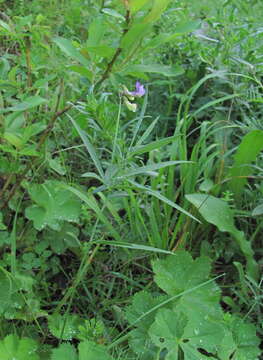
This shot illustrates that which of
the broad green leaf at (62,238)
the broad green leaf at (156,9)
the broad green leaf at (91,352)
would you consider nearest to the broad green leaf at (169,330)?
the broad green leaf at (91,352)

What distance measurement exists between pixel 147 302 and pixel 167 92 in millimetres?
1123

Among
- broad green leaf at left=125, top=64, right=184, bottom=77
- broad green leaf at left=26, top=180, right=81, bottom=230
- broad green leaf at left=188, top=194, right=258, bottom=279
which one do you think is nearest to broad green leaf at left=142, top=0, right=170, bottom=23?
broad green leaf at left=125, top=64, right=184, bottom=77

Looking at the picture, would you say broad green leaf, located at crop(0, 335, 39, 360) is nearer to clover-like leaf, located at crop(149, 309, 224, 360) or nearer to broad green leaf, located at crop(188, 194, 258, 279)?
clover-like leaf, located at crop(149, 309, 224, 360)

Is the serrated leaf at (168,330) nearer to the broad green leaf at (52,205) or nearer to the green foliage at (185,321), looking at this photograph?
the green foliage at (185,321)

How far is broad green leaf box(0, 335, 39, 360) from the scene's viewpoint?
3.52 feet

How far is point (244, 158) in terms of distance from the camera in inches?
63.3

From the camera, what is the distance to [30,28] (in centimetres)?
123

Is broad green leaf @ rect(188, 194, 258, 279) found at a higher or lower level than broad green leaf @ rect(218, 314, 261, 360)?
higher

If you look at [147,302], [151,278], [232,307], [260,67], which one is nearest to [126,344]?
[147,302]

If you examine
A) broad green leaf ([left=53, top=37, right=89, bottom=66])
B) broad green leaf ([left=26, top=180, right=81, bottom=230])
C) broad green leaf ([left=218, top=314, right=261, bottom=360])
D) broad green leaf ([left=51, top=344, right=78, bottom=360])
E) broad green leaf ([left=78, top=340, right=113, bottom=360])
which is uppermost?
broad green leaf ([left=53, top=37, right=89, bottom=66])

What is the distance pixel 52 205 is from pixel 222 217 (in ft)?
1.95

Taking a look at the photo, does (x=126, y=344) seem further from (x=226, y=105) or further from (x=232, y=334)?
(x=226, y=105)

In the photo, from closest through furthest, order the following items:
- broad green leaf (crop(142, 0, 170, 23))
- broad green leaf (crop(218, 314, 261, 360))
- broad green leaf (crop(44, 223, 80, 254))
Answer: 1. broad green leaf (crop(142, 0, 170, 23))
2. broad green leaf (crop(218, 314, 261, 360))
3. broad green leaf (crop(44, 223, 80, 254))

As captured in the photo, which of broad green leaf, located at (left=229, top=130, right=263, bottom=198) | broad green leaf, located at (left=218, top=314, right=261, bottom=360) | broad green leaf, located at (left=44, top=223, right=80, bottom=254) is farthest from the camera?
broad green leaf, located at (left=229, top=130, right=263, bottom=198)
